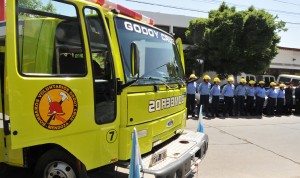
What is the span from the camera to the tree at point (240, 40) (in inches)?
875

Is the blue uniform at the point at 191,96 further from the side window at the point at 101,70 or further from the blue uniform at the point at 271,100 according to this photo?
the side window at the point at 101,70

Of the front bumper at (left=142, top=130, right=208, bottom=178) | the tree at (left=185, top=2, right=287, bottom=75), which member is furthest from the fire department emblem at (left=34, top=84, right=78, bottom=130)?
the tree at (left=185, top=2, right=287, bottom=75)

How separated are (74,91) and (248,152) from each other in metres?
5.23

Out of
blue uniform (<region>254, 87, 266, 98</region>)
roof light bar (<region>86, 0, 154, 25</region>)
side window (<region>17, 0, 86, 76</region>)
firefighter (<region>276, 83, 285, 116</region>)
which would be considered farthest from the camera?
firefighter (<region>276, 83, 285, 116</region>)

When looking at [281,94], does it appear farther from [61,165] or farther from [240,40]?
[61,165]

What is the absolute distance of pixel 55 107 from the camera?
11.5 ft

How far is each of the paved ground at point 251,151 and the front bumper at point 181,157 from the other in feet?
2.62

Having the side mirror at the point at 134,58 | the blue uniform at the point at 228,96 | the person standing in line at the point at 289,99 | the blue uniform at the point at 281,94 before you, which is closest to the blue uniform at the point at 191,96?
the blue uniform at the point at 228,96

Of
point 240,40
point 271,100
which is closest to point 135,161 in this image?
point 271,100

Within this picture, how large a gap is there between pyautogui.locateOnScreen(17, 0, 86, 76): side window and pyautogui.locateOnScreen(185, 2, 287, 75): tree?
64.7 feet

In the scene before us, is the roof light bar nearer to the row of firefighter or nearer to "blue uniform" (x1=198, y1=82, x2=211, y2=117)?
the row of firefighter

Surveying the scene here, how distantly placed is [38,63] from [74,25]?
56 cm

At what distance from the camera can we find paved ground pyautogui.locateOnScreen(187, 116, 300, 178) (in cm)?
609

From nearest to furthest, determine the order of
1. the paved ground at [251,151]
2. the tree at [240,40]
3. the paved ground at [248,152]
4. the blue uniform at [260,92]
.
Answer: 1. the paved ground at [248,152]
2. the paved ground at [251,151]
3. the blue uniform at [260,92]
4. the tree at [240,40]
